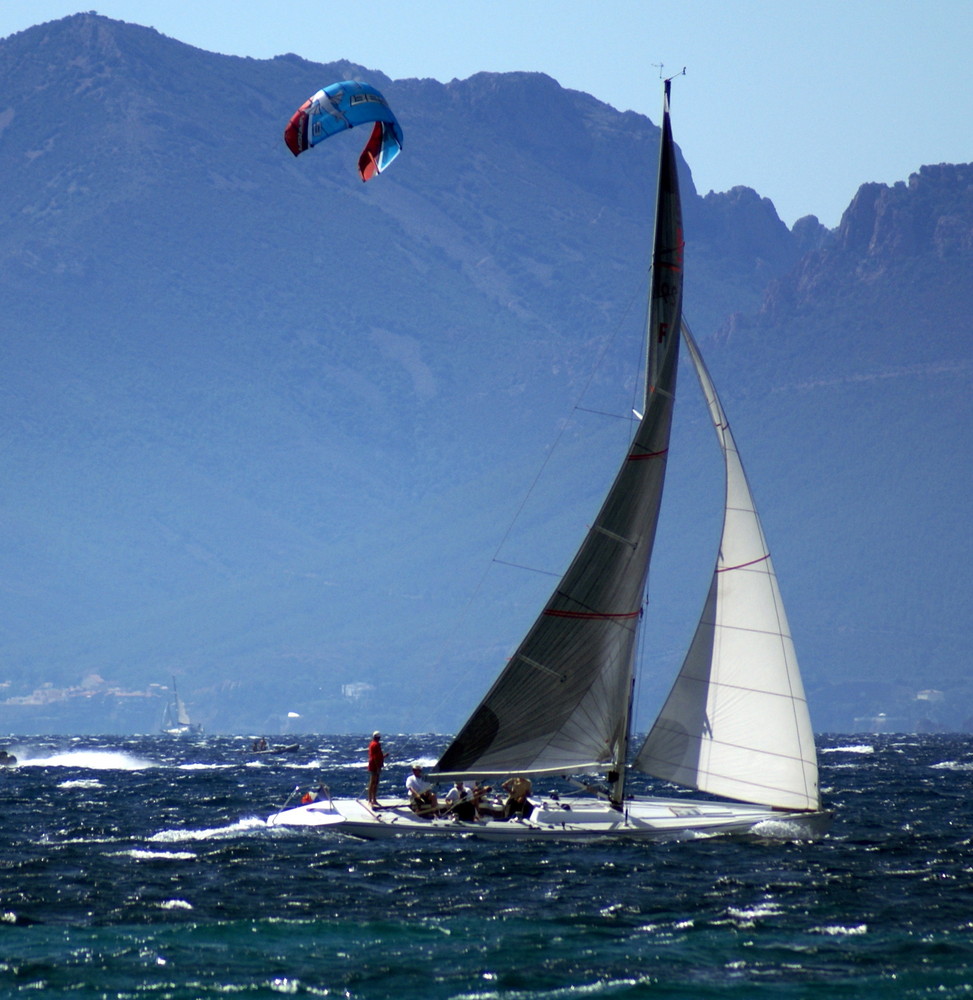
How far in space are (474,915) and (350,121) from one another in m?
29.3

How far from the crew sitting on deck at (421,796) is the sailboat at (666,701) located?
151mm

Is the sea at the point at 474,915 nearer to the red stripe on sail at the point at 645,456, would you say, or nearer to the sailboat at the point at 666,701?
the sailboat at the point at 666,701

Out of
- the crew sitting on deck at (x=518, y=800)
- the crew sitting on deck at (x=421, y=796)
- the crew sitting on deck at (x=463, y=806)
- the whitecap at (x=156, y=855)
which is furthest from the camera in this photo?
the crew sitting on deck at (x=421, y=796)

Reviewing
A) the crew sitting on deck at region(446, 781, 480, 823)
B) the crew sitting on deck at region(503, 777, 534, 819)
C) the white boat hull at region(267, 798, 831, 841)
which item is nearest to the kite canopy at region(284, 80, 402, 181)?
the crew sitting on deck at region(503, 777, 534, 819)

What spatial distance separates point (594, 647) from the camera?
33969 millimetres

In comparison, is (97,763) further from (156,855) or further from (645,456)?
(645,456)

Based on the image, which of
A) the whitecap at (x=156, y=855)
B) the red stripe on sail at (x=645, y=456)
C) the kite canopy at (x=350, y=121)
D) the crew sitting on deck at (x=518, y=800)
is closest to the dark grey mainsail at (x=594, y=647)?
the red stripe on sail at (x=645, y=456)

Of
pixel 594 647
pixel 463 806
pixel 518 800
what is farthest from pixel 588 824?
pixel 594 647

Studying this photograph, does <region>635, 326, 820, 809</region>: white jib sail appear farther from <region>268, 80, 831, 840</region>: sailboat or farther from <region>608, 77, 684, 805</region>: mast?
<region>608, 77, 684, 805</region>: mast

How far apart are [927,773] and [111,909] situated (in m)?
54.7

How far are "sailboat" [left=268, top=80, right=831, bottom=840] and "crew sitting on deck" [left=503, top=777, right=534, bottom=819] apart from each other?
14 cm

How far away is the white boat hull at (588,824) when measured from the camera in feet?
109

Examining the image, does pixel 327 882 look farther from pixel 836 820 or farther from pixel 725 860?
pixel 836 820

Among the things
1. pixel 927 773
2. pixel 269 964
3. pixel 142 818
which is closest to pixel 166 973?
pixel 269 964
